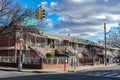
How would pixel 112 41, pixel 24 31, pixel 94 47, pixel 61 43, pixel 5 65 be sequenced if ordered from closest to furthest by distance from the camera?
1. pixel 24 31
2. pixel 5 65
3. pixel 61 43
4. pixel 94 47
5. pixel 112 41

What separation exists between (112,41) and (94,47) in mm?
25643

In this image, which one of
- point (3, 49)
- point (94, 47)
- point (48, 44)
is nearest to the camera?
point (3, 49)

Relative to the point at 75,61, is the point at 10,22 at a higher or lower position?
higher

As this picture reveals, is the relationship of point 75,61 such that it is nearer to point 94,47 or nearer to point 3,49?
point 3,49

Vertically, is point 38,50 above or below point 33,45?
below

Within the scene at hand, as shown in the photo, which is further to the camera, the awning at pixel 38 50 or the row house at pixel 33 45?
the awning at pixel 38 50

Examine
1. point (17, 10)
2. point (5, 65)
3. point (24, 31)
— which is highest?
point (17, 10)

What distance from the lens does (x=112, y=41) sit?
11150 cm

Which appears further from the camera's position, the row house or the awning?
the awning

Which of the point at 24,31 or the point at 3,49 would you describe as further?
the point at 3,49

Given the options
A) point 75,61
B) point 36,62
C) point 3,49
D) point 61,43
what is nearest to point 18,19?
point 36,62

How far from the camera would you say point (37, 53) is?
5212 cm

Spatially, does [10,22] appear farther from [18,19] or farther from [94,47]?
[94,47]

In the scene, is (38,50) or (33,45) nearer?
(38,50)
